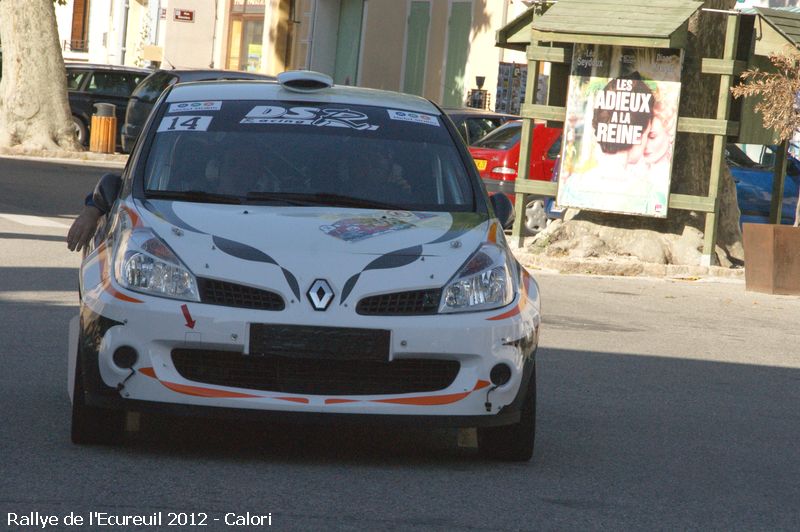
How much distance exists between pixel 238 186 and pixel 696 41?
11.6 metres

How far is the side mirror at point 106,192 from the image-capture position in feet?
22.2

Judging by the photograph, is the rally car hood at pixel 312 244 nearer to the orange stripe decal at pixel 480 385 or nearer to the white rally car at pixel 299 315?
the white rally car at pixel 299 315

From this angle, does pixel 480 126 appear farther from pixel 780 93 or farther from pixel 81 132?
pixel 81 132

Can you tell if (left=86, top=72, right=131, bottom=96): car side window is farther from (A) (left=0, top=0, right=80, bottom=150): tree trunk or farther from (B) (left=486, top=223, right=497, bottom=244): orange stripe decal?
(B) (left=486, top=223, right=497, bottom=244): orange stripe decal

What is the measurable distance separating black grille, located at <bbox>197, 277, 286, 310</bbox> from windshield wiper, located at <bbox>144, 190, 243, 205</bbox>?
2.73 ft

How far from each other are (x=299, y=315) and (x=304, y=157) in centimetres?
139

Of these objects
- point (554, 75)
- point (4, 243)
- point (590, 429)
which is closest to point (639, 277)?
point (554, 75)

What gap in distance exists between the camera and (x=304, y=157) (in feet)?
23.0

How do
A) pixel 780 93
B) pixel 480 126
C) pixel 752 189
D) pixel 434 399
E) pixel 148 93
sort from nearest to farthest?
pixel 434 399
pixel 780 93
pixel 752 189
pixel 480 126
pixel 148 93

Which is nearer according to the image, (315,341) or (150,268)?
(315,341)

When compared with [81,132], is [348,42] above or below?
above

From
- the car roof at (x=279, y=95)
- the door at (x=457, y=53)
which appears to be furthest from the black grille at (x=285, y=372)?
the door at (x=457, y=53)

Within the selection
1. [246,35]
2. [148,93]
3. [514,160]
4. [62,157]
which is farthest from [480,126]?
[246,35]

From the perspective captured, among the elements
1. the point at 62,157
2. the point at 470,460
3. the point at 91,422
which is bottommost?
the point at 62,157
